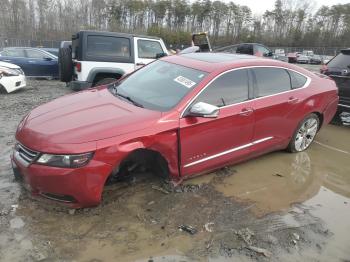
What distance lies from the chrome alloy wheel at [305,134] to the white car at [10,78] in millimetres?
8249

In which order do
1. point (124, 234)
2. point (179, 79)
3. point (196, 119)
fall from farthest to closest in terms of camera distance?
point (179, 79) → point (196, 119) → point (124, 234)

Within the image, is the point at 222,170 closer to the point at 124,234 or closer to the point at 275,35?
the point at 124,234

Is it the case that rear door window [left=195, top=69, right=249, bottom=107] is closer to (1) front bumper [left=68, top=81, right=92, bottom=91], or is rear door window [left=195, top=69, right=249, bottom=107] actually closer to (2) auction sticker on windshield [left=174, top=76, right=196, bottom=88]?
(2) auction sticker on windshield [left=174, top=76, right=196, bottom=88]

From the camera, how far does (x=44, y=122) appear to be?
3.96 m

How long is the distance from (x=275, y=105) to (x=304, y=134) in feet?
3.86

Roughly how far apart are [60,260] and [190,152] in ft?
6.01

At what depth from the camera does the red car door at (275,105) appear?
5055 millimetres

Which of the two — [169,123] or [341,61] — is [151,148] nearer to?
[169,123]

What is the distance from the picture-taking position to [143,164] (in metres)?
4.49

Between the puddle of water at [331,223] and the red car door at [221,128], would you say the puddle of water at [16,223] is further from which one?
the puddle of water at [331,223]

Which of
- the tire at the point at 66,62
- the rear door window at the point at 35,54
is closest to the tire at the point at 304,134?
the tire at the point at 66,62

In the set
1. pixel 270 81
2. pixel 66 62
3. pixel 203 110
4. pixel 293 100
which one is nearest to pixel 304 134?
pixel 293 100

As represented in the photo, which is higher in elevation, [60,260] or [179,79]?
[179,79]

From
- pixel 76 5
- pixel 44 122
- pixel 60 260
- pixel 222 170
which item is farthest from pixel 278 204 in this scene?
→ pixel 76 5
